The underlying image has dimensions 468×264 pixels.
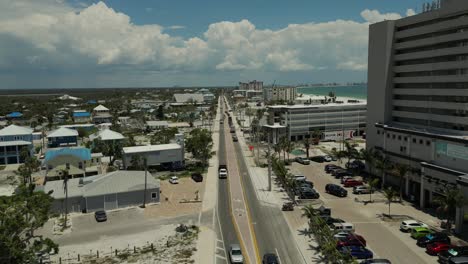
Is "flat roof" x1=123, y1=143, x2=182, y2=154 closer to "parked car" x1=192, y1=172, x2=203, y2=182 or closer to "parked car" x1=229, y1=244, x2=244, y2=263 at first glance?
"parked car" x1=192, y1=172, x2=203, y2=182

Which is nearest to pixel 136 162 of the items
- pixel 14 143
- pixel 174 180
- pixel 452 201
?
pixel 174 180

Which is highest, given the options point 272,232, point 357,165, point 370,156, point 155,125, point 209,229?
point 370,156

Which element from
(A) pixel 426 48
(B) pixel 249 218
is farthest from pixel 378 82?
(B) pixel 249 218

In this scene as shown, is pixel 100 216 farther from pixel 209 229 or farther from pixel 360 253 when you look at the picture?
pixel 360 253

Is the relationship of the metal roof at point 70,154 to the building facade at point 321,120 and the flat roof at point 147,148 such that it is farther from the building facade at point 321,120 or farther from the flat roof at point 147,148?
the building facade at point 321,120

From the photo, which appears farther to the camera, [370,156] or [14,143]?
[14,143]

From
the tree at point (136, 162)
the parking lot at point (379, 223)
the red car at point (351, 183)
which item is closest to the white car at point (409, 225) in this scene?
the parking lot at point (379, 223)

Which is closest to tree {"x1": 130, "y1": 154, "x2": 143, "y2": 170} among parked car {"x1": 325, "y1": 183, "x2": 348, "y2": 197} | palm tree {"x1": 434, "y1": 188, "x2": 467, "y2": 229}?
parked car {"x1": 325, "y1": 183, "x2": 348, "y2": 197}
